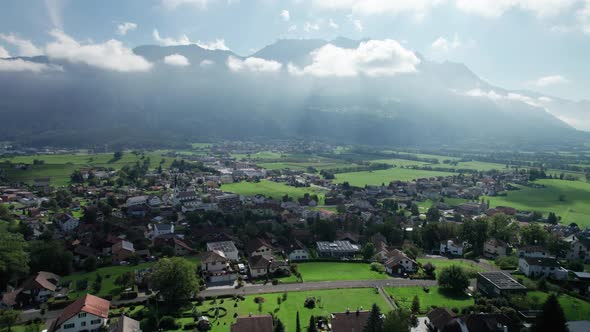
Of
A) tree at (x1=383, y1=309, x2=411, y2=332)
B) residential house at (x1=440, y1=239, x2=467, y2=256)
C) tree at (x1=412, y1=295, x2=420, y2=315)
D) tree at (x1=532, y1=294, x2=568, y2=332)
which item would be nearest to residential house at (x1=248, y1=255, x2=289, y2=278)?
tree at (x1=412, y1=295, x2=420, y2=315)

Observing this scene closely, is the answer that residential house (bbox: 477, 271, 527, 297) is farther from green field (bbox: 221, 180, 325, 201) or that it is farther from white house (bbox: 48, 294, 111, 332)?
green field (bbox: 221, 180, 325, 201)

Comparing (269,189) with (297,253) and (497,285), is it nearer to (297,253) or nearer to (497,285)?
(297,253)

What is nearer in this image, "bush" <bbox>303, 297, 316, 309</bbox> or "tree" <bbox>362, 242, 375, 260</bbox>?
"bush" <bbox>303, 297, 316, 309</bbox>

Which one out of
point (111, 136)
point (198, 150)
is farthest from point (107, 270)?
point (111, 136)

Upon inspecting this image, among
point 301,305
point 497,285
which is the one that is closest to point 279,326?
point 301,305

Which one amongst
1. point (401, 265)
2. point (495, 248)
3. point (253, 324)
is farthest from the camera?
point (495, 248)

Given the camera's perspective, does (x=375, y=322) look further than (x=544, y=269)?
No
